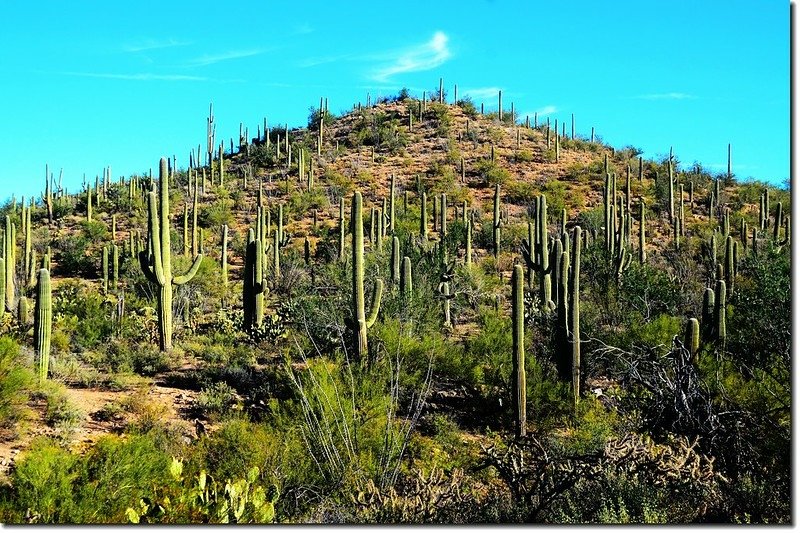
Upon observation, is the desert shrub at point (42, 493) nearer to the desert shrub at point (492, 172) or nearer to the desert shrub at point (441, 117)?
the desert shrub at point (492, 172)

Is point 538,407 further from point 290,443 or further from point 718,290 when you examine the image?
point 290,443

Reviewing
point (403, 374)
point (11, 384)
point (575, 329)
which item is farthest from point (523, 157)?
→ point (11, 384)

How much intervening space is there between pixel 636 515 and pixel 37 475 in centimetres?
531

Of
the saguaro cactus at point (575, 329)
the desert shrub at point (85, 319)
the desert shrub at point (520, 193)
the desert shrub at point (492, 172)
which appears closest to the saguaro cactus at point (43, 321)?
the desert shrub at point (85, 319)

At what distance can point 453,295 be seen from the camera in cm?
1964

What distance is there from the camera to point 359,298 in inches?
558

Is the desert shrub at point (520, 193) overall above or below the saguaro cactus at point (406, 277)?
above

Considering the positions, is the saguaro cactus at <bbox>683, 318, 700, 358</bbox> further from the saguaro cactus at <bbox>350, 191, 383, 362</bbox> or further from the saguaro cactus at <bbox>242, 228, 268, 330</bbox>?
the saguaro cactus at <bbox>242, 228, 268, 330</bbox>

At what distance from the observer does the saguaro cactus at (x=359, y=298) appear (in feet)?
45.4

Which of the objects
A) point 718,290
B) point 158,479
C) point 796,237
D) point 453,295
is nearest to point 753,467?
point 796,237

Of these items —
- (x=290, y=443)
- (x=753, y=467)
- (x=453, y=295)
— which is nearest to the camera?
(x=753, y=467)

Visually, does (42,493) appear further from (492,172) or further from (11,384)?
(492,172)

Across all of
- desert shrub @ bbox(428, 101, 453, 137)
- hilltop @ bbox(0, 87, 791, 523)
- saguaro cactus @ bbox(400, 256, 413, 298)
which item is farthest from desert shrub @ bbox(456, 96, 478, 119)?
saguaro cactus @ bbox(400, 256, 413, 298)

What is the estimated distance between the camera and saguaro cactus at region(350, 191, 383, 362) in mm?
13848
